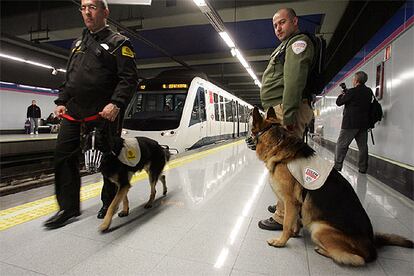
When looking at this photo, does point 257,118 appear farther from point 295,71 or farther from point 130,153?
point 130,153

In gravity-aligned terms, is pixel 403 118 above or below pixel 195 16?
below

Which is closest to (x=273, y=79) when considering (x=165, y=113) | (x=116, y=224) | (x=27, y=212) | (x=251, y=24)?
(x=116, y=224)

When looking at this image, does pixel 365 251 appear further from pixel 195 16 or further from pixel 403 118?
pixel 195 16

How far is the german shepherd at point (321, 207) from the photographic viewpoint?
145 cm

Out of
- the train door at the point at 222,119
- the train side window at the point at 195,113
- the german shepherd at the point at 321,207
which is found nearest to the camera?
the german shepherd at the point at 321,207

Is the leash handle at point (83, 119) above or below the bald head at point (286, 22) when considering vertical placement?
below

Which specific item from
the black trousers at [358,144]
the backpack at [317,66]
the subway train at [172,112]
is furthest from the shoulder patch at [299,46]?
the subway train at [172,112]

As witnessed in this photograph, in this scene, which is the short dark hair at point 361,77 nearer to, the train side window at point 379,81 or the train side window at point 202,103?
the train side window at point 379,81

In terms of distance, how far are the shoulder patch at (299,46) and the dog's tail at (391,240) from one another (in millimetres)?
1447

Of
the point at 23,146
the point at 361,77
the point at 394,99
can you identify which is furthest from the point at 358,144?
the point at 23,146

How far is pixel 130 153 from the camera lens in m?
2.17

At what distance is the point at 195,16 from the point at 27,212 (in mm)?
7256

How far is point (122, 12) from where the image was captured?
26.5 feet

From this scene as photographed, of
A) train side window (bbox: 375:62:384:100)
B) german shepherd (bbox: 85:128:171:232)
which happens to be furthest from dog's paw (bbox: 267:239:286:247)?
train side window (bbox: 375:62:384:100)
